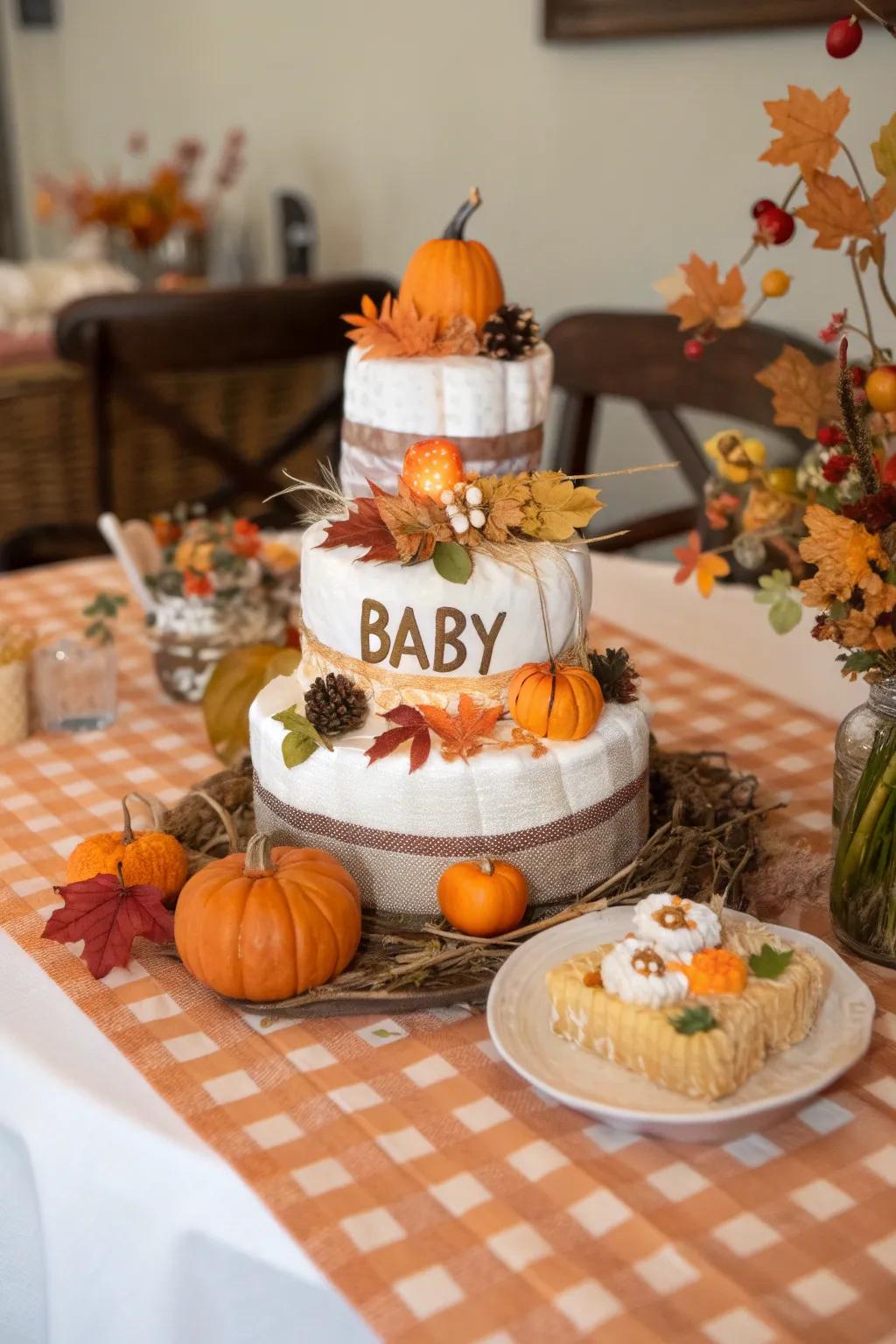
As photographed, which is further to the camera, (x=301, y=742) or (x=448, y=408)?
(x=448, y=408)

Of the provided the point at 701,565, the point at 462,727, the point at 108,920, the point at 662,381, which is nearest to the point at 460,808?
the point at 462,727

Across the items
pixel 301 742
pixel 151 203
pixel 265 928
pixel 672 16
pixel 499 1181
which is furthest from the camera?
pixel 151 203

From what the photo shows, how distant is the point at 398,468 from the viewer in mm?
1516

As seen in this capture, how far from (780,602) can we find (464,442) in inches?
18.1

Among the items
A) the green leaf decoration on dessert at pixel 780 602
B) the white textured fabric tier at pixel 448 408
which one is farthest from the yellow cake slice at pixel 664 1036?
the white textured fabric tier at pixel 448 408

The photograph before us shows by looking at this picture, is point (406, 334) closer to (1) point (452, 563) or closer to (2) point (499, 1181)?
(1) point (452, 563)

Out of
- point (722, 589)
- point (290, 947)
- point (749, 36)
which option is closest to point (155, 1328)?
point (290, 947)

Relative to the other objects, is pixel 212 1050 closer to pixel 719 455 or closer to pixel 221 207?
pixel 719 455

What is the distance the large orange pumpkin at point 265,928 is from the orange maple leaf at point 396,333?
609 millimetres

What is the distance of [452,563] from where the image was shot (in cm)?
109

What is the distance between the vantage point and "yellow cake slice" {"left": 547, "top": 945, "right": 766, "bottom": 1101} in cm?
90

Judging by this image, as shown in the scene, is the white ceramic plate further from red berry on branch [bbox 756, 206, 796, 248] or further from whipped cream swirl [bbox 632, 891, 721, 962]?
red berry on branch [bbox 756, 206, 796, 248]

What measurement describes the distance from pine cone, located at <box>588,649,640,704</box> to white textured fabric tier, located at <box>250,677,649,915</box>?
0.01 meters

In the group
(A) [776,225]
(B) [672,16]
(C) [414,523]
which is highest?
(B) [672,16]
